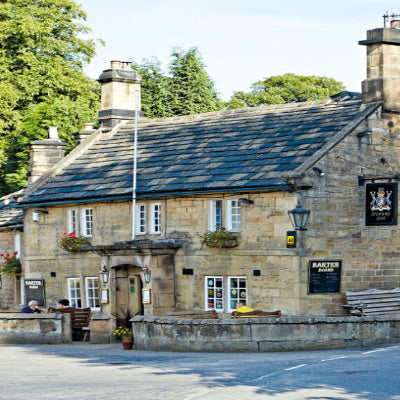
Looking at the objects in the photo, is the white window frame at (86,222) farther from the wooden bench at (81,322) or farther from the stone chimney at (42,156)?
the stone chimney at (42,156)

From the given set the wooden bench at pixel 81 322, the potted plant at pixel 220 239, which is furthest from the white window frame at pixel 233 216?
the wooden bench at pixel 81 322

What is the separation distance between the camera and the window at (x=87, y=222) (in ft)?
114

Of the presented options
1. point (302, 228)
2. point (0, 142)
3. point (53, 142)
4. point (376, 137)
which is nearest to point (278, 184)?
point (302, 228)

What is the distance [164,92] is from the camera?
188 feet

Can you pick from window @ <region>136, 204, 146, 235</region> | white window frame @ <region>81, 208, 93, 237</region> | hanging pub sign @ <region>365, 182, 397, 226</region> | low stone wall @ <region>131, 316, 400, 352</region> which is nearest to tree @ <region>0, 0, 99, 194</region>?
white window frame @ <region>81, 208, 93, 237</region>

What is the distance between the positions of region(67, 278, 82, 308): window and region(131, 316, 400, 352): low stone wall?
9.27 meters

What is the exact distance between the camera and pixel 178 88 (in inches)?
2287

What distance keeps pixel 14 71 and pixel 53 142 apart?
17297 millimetres

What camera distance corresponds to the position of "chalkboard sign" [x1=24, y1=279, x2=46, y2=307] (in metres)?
35.9

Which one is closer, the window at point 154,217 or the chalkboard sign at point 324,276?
the chalkboard sign at point 324,276

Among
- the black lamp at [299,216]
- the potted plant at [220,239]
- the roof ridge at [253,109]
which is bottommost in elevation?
the potted plant at [220,239]

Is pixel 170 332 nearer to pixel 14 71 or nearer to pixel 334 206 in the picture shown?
pixel 334 206

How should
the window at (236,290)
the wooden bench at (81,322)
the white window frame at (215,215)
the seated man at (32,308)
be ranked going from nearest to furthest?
the window at (236,290) < the white window frame at (215,215) < the wooden bench at (81,322) < the seated man at (32,308)

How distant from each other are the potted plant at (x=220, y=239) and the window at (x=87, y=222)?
5.54m
